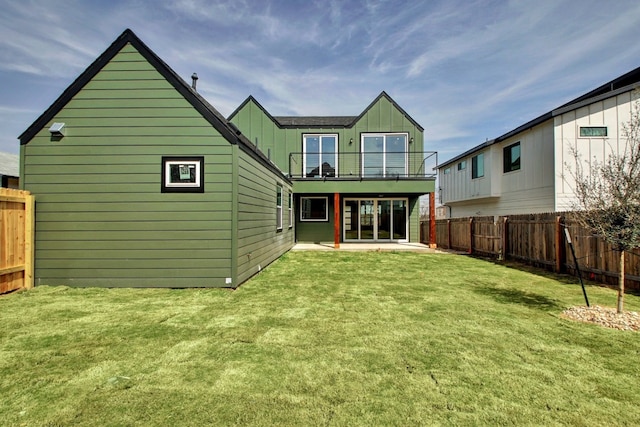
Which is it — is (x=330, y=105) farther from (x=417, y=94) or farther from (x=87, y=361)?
(x=87, y=361)

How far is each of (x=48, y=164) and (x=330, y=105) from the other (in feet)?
52.4

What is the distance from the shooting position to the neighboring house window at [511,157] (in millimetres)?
12086

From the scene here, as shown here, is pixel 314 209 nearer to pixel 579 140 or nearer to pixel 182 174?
pixel 182 174

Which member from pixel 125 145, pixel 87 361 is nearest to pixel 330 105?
pixel 125 145

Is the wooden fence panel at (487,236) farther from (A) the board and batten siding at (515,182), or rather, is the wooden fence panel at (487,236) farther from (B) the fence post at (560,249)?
(B) the fence post at (560,249)

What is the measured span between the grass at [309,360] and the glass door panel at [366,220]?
9.37m

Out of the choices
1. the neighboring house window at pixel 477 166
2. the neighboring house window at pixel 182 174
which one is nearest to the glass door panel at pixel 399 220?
the neighboring house window at pixel 477 166

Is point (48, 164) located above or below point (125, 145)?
below

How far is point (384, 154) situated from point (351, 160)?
1.59 meters

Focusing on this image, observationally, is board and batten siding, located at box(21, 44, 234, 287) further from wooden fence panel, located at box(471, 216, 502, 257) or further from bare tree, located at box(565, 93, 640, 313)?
wooden fence panel, located at box(471, 216, 502, 257)

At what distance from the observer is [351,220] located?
1455cm

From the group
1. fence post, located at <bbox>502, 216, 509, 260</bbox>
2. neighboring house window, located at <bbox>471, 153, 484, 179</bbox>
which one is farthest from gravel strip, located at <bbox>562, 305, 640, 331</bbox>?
neighboring house window, located at <bbox>471, 153, 484, 179</bbox>

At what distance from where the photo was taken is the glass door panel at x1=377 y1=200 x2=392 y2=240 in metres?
14.3

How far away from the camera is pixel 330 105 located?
19.0m
